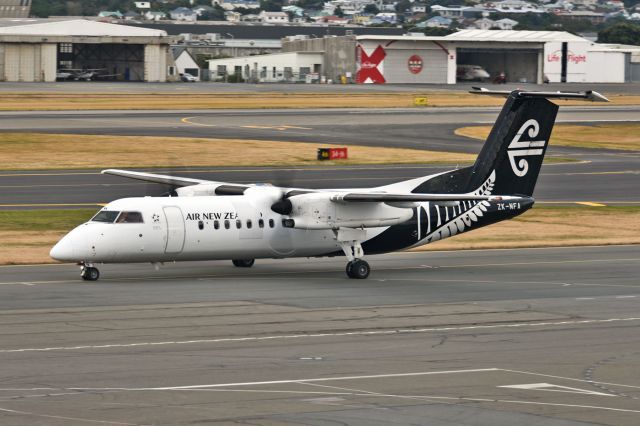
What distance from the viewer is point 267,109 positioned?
104m

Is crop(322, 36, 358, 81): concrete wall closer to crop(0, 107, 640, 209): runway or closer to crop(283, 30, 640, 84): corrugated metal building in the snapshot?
crop(283, 30, 640, 84): corrugated metal building

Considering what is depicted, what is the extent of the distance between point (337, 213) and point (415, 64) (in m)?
118

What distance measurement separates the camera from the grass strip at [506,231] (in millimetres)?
39812

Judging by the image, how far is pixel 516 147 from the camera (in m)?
36.4

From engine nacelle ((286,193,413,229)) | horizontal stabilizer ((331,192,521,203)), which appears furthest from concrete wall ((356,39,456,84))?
horizontal stabilizer ((331,192,521,203))

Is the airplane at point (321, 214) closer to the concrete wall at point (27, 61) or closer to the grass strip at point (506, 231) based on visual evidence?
the grass strip at point (506, 231)

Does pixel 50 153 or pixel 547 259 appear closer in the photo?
pixel 547 259

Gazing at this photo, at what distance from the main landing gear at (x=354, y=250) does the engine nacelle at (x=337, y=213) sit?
297mm

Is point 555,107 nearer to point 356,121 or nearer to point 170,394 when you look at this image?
point 170,394

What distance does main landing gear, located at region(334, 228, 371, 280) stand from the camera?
33406 millimetres

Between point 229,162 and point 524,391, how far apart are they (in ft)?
159

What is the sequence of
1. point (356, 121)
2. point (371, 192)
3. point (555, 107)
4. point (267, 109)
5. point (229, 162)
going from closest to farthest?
1. point (371, 192)
2. point (555, 107)
3. point (229, 162)
4. point (356, 121)
5. point (267, 109)

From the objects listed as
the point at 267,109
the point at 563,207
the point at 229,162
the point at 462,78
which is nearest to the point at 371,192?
the point at 563,207

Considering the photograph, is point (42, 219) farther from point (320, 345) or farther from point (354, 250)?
point (320, 345)
